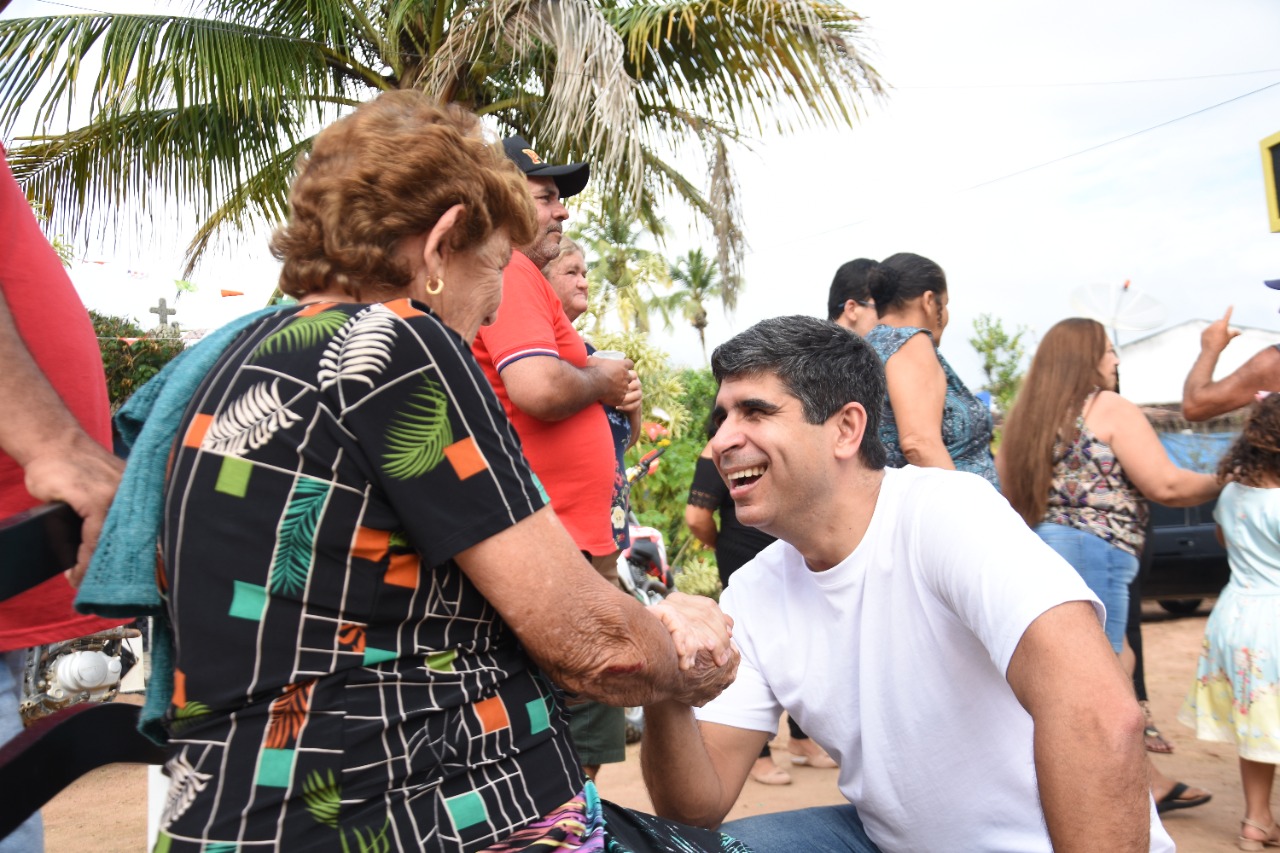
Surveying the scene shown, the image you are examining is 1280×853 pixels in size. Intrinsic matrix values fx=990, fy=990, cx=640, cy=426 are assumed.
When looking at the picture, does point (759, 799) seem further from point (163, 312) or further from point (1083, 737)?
point (163, 312)

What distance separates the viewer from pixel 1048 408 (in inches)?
174

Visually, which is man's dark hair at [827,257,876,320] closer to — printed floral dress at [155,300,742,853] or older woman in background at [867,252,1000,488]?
older woman in background at [867,252,1000,488]

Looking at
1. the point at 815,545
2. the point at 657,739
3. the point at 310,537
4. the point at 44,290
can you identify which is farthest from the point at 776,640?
the point at 44,290

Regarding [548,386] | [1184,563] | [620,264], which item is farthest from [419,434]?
[620,264]

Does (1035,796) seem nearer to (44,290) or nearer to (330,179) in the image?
(330,179)

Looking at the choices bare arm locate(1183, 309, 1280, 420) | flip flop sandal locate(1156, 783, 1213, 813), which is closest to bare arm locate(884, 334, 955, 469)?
bare arm locate(1183, 309, 1280, 420)

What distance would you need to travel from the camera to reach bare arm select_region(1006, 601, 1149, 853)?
1632 mm

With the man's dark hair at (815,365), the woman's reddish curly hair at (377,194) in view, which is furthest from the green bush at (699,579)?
the woman's reddish curly hair at (377,194)

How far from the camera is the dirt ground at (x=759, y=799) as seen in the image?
4531mm

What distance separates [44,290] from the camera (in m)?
1.83

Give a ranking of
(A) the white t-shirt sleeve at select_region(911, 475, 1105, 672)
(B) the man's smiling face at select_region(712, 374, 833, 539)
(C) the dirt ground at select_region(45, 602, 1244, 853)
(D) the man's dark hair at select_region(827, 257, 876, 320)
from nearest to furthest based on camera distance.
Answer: (A) the white t-shirt sleeve at select_region(911, 475, 1105, 672) < (B) the man's smiling face at select_region(712, 374, 833, 539) < (C) the dirt ground at select_region(45, 602, 1244, 853) < (D) the man's dark hair at select_region(827, 257, 876, 320)

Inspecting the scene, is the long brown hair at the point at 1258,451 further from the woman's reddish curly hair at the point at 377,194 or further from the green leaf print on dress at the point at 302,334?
the green leaf print on dress at the point at 302,334

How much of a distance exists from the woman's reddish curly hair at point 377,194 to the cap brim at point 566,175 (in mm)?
1936

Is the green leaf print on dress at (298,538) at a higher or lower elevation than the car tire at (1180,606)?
higher
